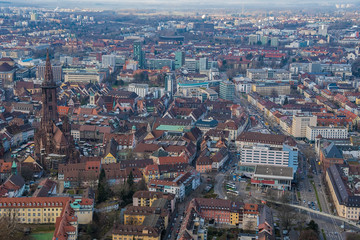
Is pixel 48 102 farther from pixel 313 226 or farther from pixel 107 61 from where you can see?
pixel 107 61

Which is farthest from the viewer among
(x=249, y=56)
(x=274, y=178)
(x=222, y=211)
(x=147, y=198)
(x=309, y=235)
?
(x=249, y=56)

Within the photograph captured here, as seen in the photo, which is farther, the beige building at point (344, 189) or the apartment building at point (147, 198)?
the apartment building at point (147, 198)

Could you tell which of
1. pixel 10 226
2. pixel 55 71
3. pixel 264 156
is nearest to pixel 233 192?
pixel 264 156

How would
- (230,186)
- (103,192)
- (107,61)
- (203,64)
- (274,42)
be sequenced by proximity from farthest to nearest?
(274,42)
(107,61)
(203,64)
(230,186)
(103,192)

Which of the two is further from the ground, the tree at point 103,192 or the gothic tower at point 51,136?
the gothic tower at point 51,136

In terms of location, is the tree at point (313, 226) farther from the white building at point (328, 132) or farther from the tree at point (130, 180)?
the white building at point (328, 132)

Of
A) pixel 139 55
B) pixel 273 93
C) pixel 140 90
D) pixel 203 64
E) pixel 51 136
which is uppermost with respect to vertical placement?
pixel 51 136

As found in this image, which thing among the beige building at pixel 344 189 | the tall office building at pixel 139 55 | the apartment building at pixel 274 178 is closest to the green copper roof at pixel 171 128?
the apartment building at pixel 274 178
